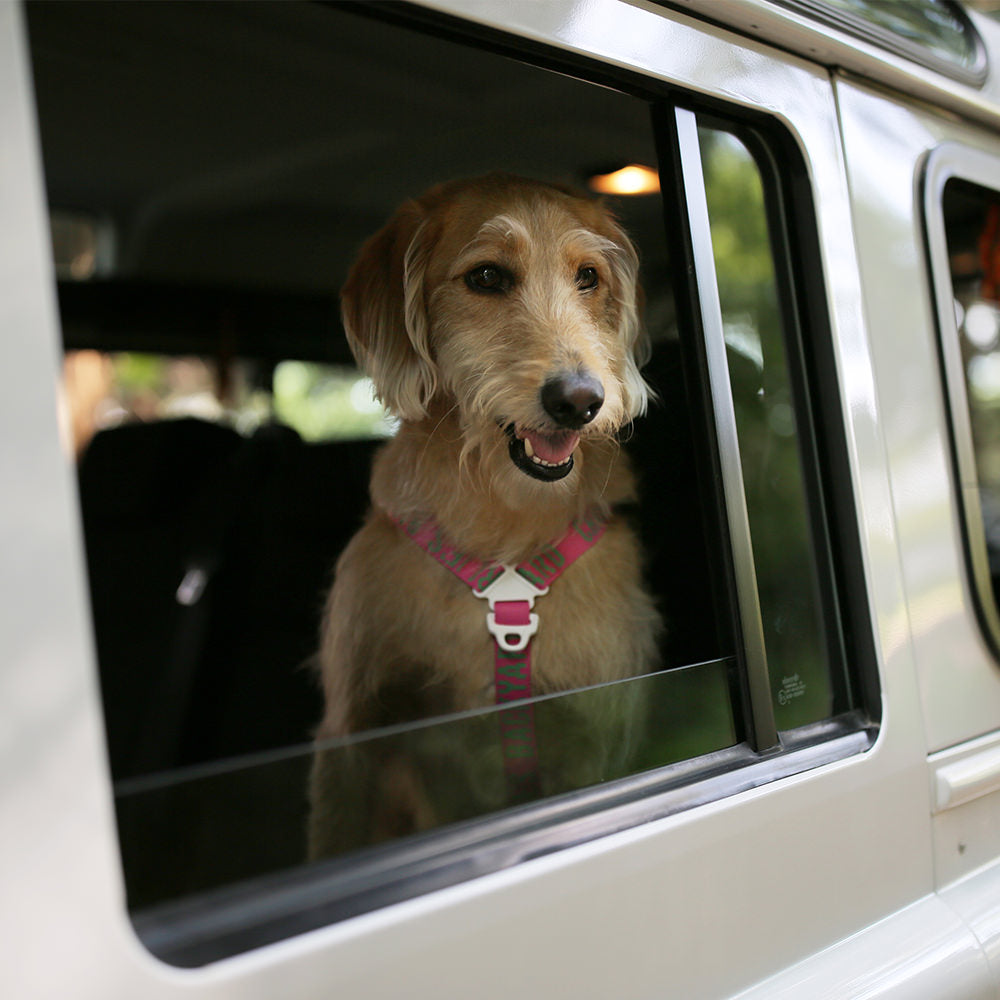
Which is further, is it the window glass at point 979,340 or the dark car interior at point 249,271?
the window glass at point 979,340

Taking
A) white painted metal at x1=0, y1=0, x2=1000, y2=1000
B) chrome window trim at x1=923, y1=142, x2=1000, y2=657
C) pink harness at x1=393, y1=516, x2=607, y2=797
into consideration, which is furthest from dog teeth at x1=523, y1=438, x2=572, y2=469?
chrome window trim at x1=923, y1=142, x2=1000, y2=657

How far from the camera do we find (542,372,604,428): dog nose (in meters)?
1.48

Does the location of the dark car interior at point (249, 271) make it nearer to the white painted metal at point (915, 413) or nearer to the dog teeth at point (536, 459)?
the dog teeth at point (536, 459)

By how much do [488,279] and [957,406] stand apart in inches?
34.7

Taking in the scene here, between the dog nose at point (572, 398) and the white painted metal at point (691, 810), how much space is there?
1.30 feet

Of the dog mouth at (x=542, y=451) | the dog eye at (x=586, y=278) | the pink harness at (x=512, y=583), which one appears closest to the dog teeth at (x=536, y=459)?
the dog mouth at (x=542, y=451)

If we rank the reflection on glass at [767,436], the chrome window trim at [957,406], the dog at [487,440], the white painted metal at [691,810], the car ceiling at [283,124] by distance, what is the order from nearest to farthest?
the white painted metal at [691,810], the car ceiling at [283,124], the reflection on glass at [767,436], the dog at [487,440], the chrome window trim at [957,406]

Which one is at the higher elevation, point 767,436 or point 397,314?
point 397,314

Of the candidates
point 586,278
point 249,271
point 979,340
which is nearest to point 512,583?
point 586,278

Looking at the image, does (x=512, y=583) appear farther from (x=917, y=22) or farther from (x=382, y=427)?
(x=917, y=22)

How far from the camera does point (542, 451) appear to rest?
157 cm

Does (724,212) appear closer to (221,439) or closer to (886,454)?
(886,454)

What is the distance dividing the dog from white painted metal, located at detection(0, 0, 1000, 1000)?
1.12 ft

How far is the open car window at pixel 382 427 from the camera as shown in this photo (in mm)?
984
